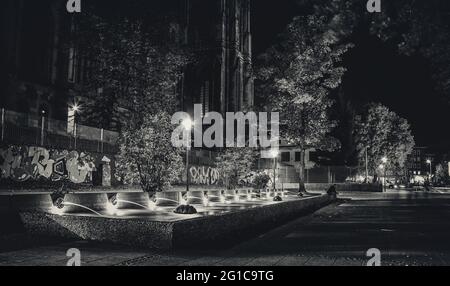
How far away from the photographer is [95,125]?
32.8 metres

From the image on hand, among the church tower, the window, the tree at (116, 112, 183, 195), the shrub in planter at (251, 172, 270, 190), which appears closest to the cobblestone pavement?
the tree at (116, 112, 183, 195)

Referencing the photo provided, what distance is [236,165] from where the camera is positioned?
39156 mm

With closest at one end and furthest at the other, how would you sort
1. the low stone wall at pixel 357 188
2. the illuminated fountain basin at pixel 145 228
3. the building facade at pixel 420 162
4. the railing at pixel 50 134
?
the illuminated fountain basin at pixel 145 228
the railing at pixel 50 134
the low stone wall at pixel 357 188
the building facade at pixel 420 162

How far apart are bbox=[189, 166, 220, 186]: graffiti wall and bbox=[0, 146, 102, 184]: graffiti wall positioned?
1623cm

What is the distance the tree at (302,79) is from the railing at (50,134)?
45.4 ft

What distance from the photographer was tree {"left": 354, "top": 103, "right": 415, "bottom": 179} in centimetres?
6347

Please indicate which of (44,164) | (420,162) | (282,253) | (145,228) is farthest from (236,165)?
(420,162)

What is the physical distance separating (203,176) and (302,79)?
1592 centimetres

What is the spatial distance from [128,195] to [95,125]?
18850 millimetres

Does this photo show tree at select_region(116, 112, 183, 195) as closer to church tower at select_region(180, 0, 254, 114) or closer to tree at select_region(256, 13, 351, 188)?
tree at select_region(256, 13, 351, 188)

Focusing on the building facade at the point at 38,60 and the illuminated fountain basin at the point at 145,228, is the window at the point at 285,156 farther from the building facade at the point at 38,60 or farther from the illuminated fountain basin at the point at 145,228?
the illuminated fountain basin at the point at 145,228

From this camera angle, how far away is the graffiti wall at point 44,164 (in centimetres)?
2255

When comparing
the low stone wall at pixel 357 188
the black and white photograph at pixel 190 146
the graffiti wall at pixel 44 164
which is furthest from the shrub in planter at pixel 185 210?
the low stone wall at pixel 357 188
